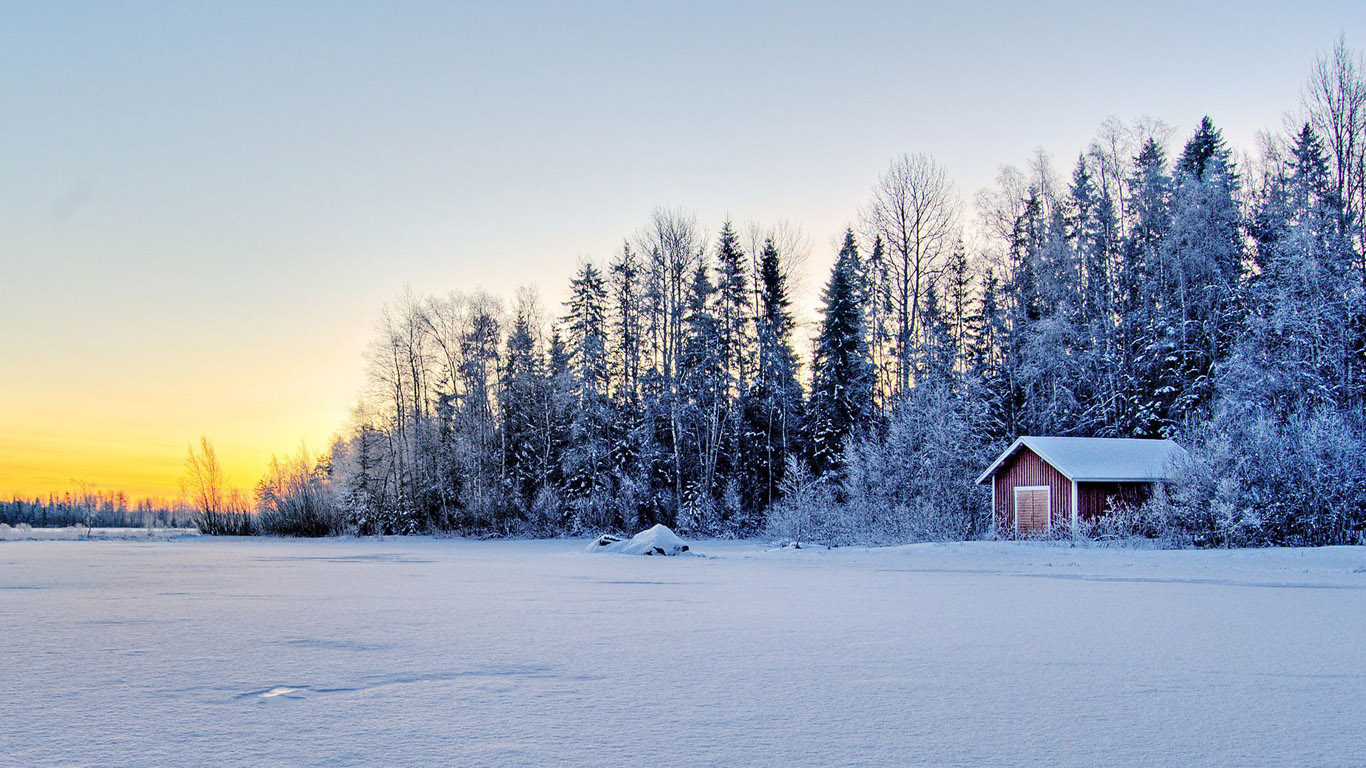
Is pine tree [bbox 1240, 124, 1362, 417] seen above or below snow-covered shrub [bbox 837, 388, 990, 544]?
above

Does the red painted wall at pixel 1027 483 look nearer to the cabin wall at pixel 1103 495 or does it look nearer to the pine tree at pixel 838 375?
the cabin wall at pixel 1103 495

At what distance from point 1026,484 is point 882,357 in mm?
15019

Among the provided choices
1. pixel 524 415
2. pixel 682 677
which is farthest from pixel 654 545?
pixel 524 415

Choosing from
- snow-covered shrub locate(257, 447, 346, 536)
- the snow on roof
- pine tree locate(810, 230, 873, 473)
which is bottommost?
snow-covered shrub locate(257, 447, 346, 536)

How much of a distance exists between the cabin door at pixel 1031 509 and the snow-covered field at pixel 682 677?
60.8 ft

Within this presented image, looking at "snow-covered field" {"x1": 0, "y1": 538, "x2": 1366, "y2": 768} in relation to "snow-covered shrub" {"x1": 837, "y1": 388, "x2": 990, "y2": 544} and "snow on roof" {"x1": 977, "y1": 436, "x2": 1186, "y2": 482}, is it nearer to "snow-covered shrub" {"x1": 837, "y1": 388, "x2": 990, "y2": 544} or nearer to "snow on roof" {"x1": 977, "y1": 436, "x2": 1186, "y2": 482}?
"snow on roof" {"x1": 977, "y1": 436, "x2": 1186, "y2": 482}

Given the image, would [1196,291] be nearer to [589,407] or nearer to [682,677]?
[589,407]

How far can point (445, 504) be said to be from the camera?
50969 mm

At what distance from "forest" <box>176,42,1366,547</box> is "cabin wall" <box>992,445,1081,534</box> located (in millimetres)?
1342

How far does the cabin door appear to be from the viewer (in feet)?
104

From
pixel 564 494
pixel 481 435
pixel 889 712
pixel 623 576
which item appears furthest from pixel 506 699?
pixel 481 435

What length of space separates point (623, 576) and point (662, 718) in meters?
12.8

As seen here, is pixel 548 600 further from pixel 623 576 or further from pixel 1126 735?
pixel 1126 735

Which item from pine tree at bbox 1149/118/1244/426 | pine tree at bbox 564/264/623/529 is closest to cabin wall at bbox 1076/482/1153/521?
pine tree at bbox 1149/118/1244/426
